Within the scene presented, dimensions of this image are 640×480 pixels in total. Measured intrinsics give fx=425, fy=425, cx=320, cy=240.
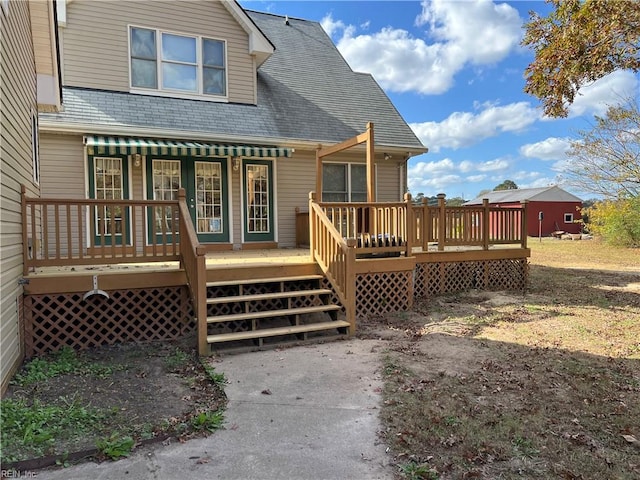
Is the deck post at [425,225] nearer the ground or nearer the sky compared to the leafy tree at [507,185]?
nearer the ground

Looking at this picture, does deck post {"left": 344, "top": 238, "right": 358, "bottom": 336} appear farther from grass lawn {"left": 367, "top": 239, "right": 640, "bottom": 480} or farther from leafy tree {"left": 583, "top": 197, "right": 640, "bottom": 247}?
leafy tree {"left": 583, "top": 197, "right": 640, "bottom": 247}

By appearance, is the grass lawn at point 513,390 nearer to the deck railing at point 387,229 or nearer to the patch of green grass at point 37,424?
the deck railing at point 387,229

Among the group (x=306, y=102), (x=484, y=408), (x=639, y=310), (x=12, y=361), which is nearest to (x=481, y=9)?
(x=306, y=102)

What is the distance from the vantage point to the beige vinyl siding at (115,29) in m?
8.66

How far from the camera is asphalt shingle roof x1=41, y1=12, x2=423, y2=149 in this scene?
340 inches

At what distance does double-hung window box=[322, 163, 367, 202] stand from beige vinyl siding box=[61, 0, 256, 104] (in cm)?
347

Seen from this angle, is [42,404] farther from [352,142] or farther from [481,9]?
[481,9]

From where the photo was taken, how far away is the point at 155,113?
895 centimetres

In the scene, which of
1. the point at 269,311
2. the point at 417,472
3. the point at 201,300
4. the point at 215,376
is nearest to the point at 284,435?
the point at 417,472

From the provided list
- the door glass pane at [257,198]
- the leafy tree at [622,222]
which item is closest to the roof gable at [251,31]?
the door glass pane at [257,198]

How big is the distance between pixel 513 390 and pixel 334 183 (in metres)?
7.54

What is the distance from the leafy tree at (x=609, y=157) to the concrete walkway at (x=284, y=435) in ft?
66.7

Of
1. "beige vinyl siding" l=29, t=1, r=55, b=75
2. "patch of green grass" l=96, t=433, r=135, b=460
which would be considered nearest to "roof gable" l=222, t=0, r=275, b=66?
"beige vinyl siding" l=29, t=1, r=55, b=75

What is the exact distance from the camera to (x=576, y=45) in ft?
22.0
